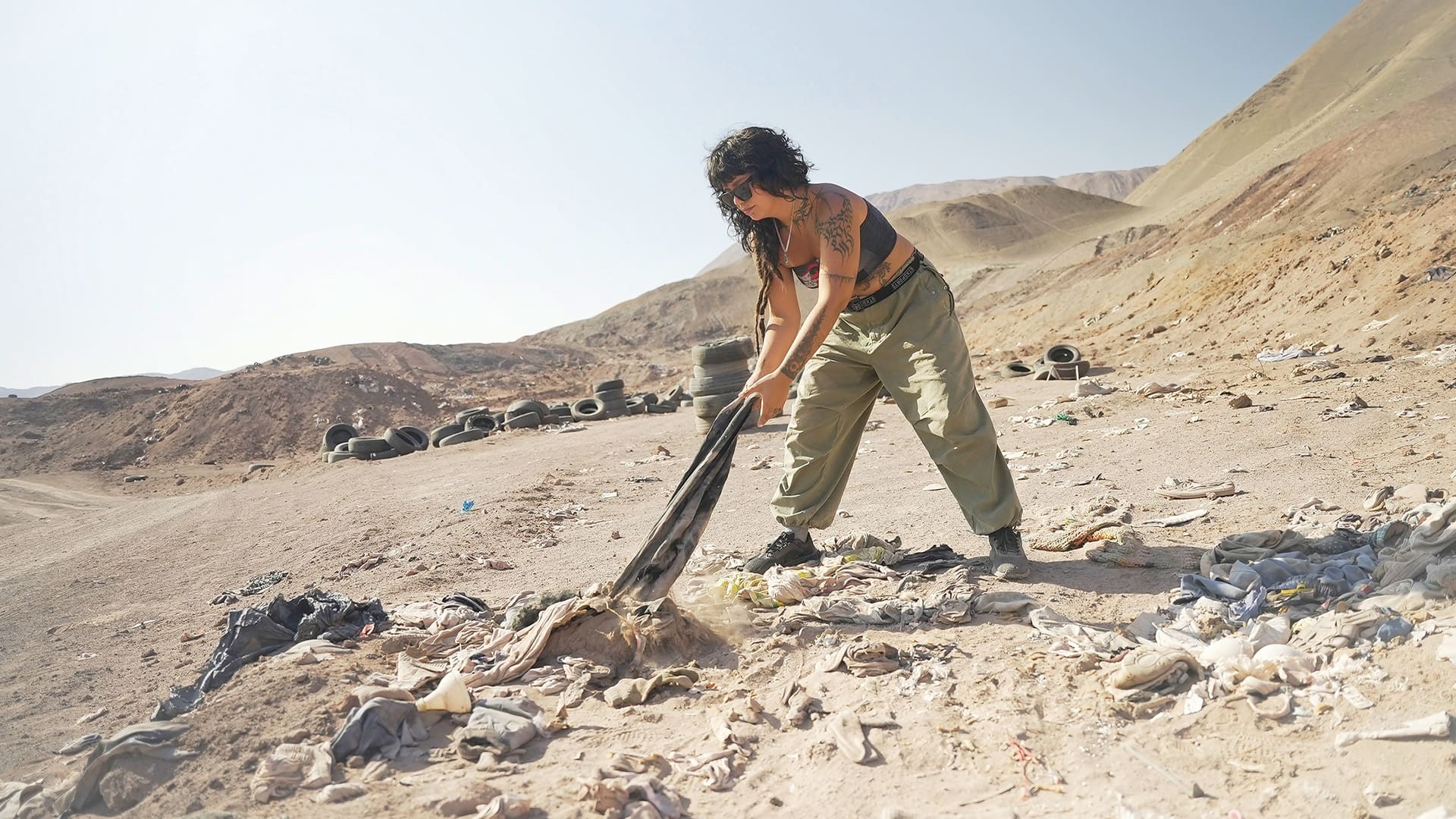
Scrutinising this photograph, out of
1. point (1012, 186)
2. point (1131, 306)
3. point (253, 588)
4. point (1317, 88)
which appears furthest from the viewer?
point (1012, 186)

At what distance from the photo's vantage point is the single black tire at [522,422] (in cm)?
1496

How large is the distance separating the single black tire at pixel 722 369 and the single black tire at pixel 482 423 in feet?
17.3

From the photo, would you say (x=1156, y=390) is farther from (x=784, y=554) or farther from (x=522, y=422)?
(x=522, y=422)

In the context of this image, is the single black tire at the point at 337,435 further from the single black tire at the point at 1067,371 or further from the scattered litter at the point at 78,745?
the scattered litter at the point at 78,745

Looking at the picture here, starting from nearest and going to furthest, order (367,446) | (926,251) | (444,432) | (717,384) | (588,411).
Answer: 1. (717,384)
2. (367,446)
3. (444,432)
4. (588,411)
5. (926,251)

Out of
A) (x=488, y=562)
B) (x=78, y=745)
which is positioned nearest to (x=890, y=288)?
(x=488, y=562)

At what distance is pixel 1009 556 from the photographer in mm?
3691

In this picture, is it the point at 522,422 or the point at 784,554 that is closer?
the point at 784,554

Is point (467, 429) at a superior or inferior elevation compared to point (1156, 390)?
superior

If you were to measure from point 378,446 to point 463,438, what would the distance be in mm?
1375

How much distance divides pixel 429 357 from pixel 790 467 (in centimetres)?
3553

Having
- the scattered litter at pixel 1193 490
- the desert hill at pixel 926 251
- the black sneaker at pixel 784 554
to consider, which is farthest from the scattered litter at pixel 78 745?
the desert hill at pixel 926 251

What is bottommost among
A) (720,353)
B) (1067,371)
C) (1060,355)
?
(1067,371)

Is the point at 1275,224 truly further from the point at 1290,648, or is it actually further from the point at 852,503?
the point at 1290,648
